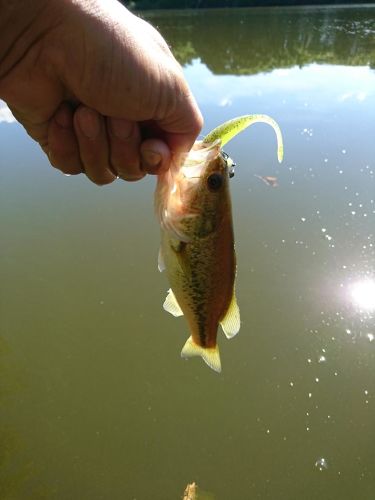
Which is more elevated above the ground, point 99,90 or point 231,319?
point 99,90

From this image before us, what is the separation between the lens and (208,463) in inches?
143

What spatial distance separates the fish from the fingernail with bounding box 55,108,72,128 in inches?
16.9

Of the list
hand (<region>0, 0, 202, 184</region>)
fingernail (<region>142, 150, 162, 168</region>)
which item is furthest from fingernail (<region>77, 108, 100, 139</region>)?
fingernail (<region>142, 150, 162, 168</region>)

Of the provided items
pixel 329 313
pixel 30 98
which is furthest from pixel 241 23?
pixel 30 98

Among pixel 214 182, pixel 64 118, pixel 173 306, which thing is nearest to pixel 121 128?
pixel 64 118

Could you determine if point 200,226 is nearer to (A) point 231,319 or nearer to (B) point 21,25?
(A) point 231,319

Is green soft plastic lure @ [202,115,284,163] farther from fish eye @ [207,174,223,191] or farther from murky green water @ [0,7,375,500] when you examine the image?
murky green water @ [0,7,375,500]

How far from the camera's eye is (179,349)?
14.4 feet

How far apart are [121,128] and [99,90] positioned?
0.17m

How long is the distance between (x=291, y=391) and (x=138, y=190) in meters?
3.75

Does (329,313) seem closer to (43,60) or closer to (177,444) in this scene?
(177,444)

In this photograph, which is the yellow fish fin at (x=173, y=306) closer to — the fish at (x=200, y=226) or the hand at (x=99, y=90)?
the fish at (x=200, y=226)

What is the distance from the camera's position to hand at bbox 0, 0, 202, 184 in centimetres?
161

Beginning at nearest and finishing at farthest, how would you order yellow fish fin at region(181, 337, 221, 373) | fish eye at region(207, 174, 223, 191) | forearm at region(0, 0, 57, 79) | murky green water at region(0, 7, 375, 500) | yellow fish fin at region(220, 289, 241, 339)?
forearm at region(0, 0, 57, 79) < fish eye at region(207, 174, 223, 191) < yellow fish fin at region(220, 289, 241, 339) < yellow fish fin at region(181, 337, 221, 373) < murky green water at region(0, 7, 375, 500)
